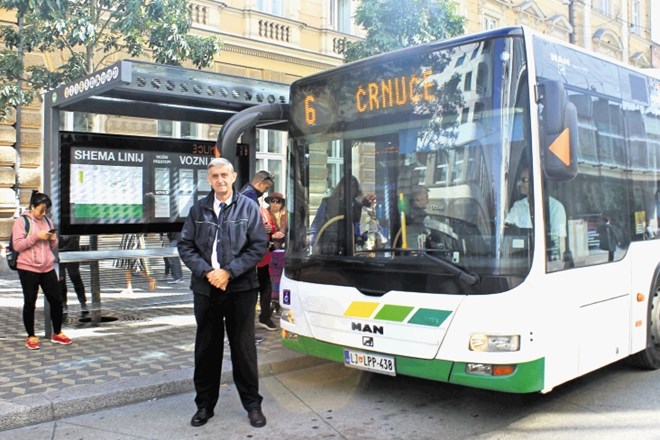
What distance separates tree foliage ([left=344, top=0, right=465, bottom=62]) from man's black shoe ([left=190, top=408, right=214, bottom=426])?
29.5ft

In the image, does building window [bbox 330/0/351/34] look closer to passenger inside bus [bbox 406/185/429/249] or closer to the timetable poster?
the timetable poster

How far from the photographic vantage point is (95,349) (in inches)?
264

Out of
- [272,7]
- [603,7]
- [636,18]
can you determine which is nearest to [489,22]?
[272,7]

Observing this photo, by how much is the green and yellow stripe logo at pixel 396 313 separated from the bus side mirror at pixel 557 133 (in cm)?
119

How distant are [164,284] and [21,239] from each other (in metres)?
4.53

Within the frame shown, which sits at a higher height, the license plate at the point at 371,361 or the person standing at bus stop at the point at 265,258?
the person standing at bus stop at the point at 265,258

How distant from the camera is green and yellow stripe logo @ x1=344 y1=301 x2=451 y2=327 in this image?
4.42m

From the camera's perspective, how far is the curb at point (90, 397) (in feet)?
15.5

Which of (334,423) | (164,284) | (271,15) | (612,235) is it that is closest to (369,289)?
(334,423)

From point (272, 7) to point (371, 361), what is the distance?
15.1 m

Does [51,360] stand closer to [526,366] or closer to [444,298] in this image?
[444,298]

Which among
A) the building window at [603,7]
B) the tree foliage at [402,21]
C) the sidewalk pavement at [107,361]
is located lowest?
the sidewalk pavement at [107,361]

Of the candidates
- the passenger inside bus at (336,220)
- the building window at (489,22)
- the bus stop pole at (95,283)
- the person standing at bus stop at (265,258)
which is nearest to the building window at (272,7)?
the building window at (489,22)

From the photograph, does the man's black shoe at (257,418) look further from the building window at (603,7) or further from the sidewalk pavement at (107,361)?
the building window at (603,7)
